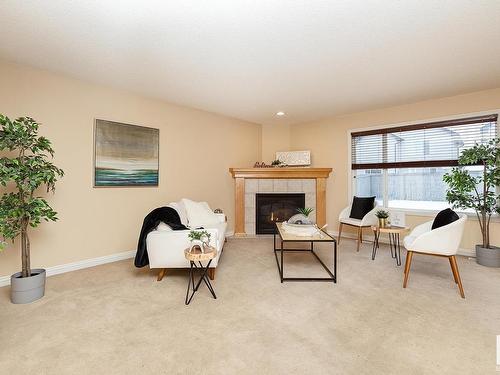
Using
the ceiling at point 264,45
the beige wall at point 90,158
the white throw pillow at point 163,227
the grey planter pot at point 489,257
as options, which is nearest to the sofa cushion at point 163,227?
the white throw pillow at point 163,227

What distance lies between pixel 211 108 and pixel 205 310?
3.40 metres

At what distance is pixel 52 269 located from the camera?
2.94m

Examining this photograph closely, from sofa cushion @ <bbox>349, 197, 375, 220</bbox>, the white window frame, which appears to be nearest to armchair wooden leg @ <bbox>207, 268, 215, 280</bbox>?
sofa cushion @ <bbox>349, 197, 375, 220</bbox>

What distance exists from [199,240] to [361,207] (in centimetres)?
310

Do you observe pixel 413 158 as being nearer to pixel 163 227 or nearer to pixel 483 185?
pixel 483 185

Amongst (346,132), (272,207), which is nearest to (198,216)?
(272,207)

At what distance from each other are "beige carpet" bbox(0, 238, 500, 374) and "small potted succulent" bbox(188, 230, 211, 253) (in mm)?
479

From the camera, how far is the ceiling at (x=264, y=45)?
1.86 m

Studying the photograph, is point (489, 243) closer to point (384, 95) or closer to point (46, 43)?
point (384, 95)

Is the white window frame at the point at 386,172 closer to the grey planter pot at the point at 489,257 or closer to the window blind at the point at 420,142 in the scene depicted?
the window blind at the point at 420,142

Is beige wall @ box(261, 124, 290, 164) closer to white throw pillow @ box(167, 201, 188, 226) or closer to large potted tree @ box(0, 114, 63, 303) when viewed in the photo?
white throw pillow @ box(167, 201, 188, 226)

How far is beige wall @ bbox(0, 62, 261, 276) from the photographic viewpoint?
2.81 meters

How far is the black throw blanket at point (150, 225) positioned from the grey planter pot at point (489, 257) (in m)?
3.99

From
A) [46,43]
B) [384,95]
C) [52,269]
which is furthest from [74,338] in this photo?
[384,95]
